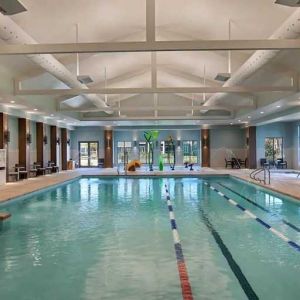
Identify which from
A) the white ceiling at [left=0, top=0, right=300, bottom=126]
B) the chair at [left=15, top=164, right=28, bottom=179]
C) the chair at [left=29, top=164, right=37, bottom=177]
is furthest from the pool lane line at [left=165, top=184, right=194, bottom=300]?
the chair at [left=29, top=164, right=37, bottom=177]

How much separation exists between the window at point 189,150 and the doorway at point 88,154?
528 cm

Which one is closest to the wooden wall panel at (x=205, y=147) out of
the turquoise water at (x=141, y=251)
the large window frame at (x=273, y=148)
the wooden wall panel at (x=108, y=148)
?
the large window frame at (x=273, y=148)

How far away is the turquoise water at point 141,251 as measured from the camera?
349 cm

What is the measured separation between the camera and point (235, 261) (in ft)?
14.3

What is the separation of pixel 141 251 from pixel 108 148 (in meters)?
17.8

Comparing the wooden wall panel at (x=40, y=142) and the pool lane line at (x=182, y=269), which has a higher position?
the wooden wall panel at (x=40, y=142)

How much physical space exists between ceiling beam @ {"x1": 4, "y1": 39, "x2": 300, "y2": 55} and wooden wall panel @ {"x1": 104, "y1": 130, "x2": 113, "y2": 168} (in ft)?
54.6

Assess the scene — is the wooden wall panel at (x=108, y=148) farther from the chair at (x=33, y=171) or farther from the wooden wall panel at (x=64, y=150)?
the chair at (x=33, y=171)

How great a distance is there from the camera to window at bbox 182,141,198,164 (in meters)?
23.7

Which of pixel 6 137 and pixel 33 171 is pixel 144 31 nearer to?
pixel 6 137

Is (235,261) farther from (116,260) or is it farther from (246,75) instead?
(246,75)

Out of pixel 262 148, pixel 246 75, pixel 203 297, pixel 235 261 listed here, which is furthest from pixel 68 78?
pixel 262 148

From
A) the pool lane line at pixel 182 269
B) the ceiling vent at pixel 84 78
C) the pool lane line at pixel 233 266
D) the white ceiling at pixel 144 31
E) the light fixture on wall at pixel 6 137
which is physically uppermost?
the white ceiling at pixel 144 31

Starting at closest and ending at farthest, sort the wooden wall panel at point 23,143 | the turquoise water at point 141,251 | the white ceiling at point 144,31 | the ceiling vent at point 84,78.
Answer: the turquoise water at point 141,251 → the white ceiling at point 144,31 → the ceiling vent at point 84,78 → the wooden wall panel at point 23,143
